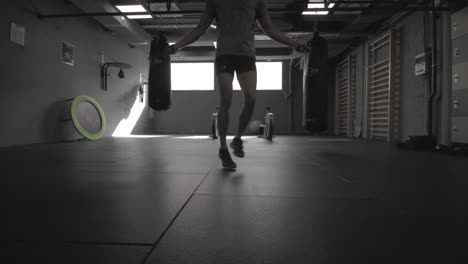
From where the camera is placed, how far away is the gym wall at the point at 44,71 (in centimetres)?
427

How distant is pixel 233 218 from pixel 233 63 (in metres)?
1.45

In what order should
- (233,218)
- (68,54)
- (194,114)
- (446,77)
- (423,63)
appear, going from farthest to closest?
(194,114) < (68,54) < (423,63) < (446,77) < (233,218)

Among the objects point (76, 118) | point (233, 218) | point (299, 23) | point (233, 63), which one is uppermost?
point (299, 23)

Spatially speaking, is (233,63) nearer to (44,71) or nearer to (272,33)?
(272,33)

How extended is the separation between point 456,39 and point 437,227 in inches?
162

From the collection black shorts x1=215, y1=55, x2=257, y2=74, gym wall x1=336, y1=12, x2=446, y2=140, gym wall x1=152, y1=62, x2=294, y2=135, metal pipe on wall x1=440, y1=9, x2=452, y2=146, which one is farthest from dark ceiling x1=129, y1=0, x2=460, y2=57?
black shorts x1=215, y1=55, x2=257, y2=74

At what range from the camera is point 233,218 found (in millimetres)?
1043

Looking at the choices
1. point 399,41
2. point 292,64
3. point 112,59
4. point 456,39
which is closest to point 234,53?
point 456,39

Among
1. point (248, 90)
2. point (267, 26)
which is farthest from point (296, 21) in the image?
point (248, 90)

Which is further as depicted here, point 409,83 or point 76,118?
point 409,83

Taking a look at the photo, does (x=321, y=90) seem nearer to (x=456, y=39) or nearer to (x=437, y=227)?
(x=437, y=227)

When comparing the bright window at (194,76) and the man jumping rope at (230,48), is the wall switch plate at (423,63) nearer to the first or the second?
the man jumping rope at (230,48)

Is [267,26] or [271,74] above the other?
[271,74]

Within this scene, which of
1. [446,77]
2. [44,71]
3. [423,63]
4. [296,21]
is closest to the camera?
[446,77]
